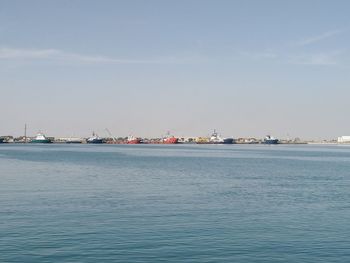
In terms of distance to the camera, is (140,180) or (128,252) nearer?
(128,252)

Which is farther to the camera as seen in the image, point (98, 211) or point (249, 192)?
point (249, 192)

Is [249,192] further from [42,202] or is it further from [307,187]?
[42,202]

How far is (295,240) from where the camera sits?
99.5 feet

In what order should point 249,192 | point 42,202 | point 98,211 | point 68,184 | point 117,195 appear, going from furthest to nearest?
point 68,184
point 249,192
point 117,195
point 42,202
point 98,211

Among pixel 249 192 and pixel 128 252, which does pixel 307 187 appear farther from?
pixel 128 252

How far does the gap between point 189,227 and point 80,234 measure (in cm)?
688

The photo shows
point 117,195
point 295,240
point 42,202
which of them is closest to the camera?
point 295,240

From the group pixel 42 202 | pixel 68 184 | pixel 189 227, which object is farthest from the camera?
pixel 68 184

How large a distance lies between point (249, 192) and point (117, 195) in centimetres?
1365

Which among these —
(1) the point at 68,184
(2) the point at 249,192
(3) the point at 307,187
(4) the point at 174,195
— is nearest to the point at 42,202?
(4) the point at 174,195

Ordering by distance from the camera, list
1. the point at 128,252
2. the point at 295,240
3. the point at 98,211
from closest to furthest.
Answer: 1. the point at 128,252
2. the point at 295,240
3. the point at 98,211

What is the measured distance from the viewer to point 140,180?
6594 cm

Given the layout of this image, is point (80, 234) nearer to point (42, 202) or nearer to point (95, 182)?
point (42, 202)

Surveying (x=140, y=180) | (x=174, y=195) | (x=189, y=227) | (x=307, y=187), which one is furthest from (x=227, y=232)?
(x=140, y=180)
